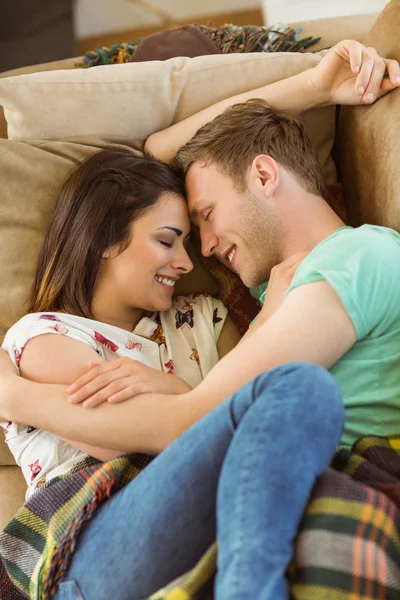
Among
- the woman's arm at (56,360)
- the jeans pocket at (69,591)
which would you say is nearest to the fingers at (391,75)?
the woman's arm at (56,360)

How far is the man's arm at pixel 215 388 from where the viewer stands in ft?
3.51

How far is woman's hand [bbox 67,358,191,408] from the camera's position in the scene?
117 cm

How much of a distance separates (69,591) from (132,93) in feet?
3.70

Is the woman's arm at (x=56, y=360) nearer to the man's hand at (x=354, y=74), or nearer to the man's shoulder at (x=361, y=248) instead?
the man's shoulder at (x=361, y=248)

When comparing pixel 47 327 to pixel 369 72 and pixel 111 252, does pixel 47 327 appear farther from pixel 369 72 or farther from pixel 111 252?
pixel 369 72

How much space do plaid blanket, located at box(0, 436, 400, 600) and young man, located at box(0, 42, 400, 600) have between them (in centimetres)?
3

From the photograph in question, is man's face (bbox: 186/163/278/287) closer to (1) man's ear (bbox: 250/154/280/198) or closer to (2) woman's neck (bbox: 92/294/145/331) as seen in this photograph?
(1) man's ear (bbox: 250/154/280/198)

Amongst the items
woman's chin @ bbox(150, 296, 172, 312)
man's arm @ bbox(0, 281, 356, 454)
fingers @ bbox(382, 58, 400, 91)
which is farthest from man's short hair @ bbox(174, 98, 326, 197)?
man's arm @ bbox(0, 281, 356, 454)

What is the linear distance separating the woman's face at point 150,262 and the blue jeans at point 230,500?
1.80 ft

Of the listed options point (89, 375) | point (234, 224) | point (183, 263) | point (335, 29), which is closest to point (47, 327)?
point (89, 375)

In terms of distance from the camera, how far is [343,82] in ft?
5.07

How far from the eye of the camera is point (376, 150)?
145 cm

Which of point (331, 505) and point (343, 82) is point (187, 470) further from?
point (343, 82)

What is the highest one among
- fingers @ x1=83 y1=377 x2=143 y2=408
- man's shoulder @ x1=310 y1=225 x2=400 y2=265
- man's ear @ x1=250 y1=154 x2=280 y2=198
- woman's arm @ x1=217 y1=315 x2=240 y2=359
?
man's ear @ x1=250 y1=154 x2=280 y2=198
